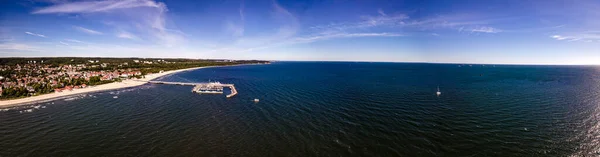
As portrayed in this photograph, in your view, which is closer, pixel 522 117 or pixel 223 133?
pixel 223 133

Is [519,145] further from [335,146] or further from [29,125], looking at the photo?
[29,125]

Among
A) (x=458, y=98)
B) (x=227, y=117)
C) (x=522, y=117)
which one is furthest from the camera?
(x=458, y=98)

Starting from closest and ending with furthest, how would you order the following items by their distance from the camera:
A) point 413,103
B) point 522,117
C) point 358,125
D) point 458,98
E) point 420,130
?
point 420,130 < point 358,125 < point 522,117 < point 413,103 < point 458,98

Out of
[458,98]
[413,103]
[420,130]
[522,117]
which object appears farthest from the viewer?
[458,98]

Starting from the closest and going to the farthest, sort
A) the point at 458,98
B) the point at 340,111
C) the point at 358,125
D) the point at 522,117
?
the point at 358,125, the point at 522,117, the point at 340,111, the point at 458,98

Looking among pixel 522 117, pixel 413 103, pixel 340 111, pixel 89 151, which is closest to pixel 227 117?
pixel 89 151

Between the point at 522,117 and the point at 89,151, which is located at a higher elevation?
the point at 522,117

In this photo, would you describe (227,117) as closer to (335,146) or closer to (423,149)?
(335,146)

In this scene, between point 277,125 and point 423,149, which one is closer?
point 423,149

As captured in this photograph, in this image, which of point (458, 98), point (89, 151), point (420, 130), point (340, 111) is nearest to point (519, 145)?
point (420, 130)
